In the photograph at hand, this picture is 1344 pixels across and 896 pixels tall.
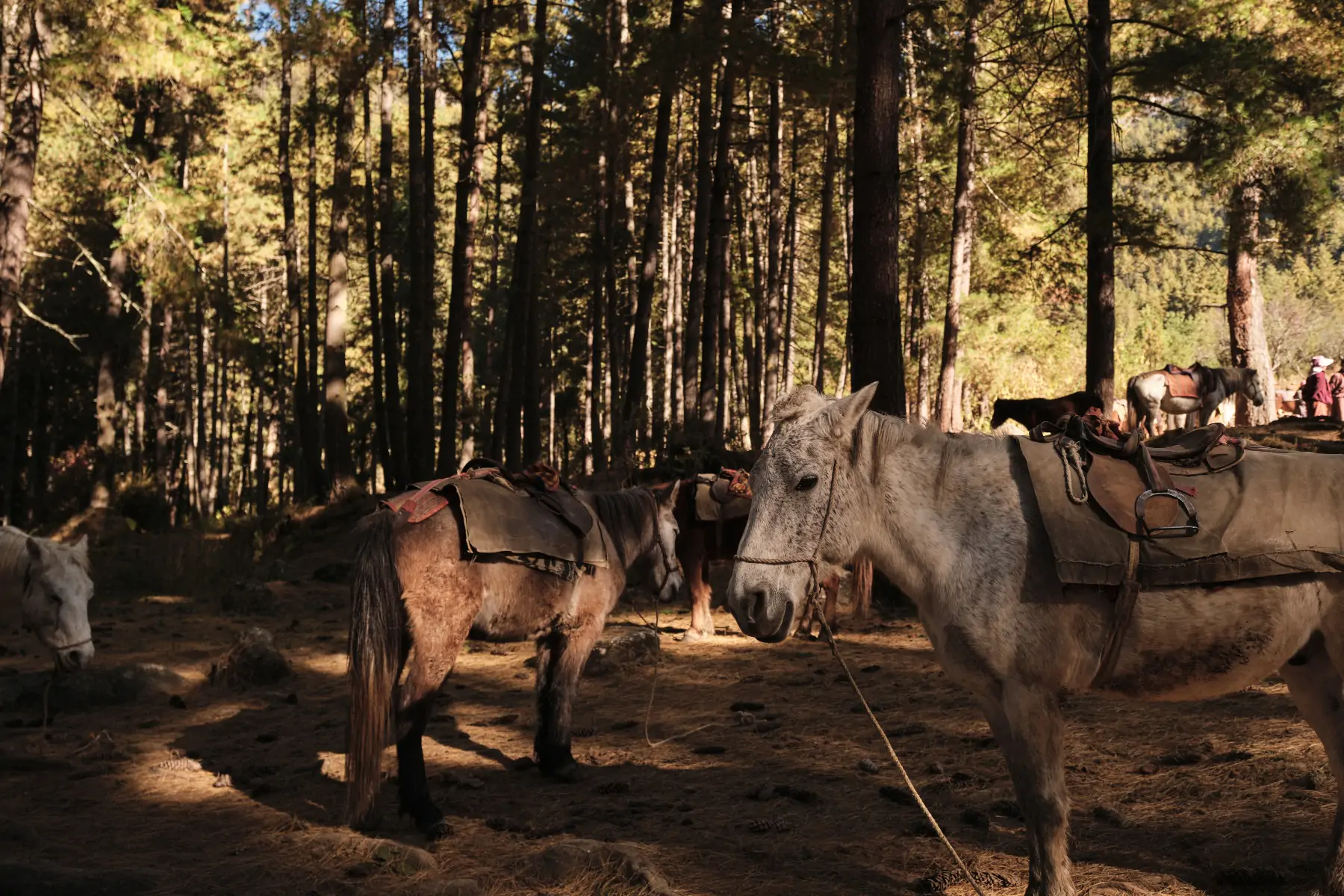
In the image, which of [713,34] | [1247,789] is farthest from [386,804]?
[713,34]

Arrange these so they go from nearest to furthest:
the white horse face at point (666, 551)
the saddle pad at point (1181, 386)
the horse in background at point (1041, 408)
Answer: the white horse face at point (666, 551)
the horse in background at point (1041, 408)
the saddle pad at point (1181, 386)

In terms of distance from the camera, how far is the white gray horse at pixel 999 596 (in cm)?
383

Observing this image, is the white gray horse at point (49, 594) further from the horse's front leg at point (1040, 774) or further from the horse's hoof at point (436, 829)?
the horse's front leg at point (1040, 774)

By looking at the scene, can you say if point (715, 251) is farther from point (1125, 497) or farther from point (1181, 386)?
point (1125, 497)

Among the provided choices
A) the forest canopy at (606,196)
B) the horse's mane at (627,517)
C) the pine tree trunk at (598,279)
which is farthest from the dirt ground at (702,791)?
the pine tree trunk at (598,279)

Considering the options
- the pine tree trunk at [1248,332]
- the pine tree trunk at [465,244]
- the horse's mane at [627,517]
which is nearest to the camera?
the horse's mane at [627,517]

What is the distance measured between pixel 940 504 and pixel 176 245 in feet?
41.7

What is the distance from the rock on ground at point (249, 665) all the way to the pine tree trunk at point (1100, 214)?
422 inches

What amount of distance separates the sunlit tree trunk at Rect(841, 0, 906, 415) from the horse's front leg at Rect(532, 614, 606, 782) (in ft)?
14.7

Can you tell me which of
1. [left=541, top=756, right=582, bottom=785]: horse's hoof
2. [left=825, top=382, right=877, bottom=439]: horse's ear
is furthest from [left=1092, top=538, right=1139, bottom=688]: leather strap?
[left=541, top=756, right=582, bottom=785]: horse's hoof

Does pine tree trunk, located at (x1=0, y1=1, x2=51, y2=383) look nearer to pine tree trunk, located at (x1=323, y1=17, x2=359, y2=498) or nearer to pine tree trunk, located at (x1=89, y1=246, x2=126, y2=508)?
pine tree trunk, located at (x1=323, y1=17, x2=359, y2=498)

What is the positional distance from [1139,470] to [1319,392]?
1845cm

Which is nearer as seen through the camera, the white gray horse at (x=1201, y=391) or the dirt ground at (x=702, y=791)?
the dirt ground at (x=702, y=791)

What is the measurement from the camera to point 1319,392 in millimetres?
19328
